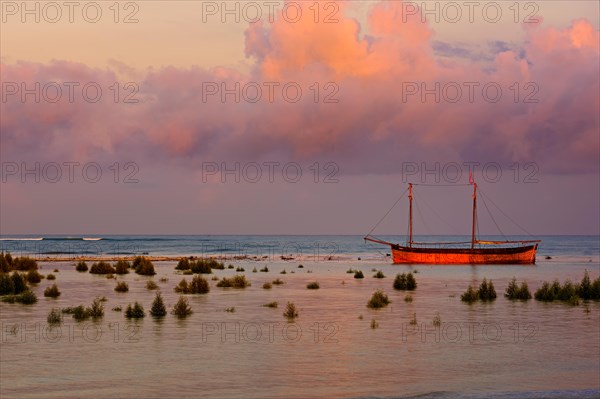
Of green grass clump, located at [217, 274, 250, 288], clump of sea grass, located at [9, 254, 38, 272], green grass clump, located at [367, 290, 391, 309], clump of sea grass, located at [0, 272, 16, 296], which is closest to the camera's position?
green grass clump, located at [367, 290, 391, 309]

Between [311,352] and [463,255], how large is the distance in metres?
67.9

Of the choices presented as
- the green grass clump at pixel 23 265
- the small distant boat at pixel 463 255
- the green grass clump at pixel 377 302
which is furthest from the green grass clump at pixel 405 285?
the small distant boat at pixel 463 255

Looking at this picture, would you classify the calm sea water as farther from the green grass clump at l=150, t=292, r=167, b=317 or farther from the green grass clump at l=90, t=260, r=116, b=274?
the green grass clump at l=90, t=260, r=116, b=274

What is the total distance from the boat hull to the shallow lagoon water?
5077 cm

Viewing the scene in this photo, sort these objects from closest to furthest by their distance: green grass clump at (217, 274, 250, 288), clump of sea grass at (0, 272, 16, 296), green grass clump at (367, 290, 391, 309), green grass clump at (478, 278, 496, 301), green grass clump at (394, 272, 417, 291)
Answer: green grass clump at (367, 290, 391, 309) → green grass clump at (478, 278, 496, 301) → clump of sea grass at (0, 272, 16, 296) → green grass clump at (394, 272, 417, 291) → green grass clump at (217, 274, 250, 288)

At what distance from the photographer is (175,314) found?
31.1 metres

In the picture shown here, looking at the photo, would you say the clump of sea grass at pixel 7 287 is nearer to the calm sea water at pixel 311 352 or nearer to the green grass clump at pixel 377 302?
the calm sea water at pixel 311 352

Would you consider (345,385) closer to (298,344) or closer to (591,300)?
(298,344)

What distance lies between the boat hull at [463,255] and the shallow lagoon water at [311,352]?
50769 millimetres

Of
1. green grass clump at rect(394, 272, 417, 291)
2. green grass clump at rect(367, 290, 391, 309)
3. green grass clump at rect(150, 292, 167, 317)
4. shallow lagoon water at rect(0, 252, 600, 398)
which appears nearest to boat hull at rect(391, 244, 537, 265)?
green grass clump at rect(394, 272, 417, 291)

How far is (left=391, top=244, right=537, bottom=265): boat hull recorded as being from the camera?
8781 centimetres

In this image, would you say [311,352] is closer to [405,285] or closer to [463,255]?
[405,285]

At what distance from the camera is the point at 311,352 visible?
2267 cm

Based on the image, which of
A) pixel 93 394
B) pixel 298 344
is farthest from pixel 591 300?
pixel 93 394
